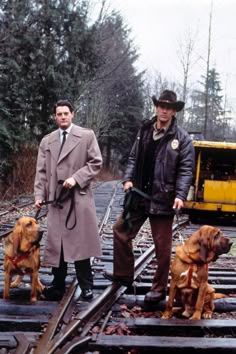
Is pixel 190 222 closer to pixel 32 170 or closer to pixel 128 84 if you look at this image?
pixel 32 170

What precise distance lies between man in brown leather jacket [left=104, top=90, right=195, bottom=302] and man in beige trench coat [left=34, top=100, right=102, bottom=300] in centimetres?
35

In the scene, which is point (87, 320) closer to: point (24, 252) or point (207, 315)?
point (24, 252)

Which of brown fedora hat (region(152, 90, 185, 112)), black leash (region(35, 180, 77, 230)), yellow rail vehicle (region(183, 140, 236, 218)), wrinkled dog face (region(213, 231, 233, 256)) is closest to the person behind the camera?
wrinkled dog face (region(213, 231, 233, 256))

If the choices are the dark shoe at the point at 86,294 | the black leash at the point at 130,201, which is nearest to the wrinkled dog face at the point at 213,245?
the black leash at the point at 130,201

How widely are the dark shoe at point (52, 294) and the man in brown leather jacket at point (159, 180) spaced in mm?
704

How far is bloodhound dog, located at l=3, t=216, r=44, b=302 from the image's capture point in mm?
5113

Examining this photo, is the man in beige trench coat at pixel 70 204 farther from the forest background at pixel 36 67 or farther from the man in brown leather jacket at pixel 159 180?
the forest background at pixel 36 67

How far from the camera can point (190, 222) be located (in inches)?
573

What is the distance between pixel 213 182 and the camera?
14.8 meters

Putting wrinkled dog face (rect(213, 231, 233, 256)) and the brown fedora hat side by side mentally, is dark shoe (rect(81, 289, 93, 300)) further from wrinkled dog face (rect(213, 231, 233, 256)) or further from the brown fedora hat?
the brown fedora hat

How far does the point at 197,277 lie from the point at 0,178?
15.9 meters

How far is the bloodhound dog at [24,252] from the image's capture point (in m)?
5.11

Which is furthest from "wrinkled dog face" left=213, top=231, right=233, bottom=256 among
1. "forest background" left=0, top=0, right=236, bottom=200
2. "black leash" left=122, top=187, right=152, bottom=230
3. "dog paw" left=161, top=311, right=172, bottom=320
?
"forest background" left=0, top=0, right=236, bottom=200

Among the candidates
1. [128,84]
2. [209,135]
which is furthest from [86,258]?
[209,135]
